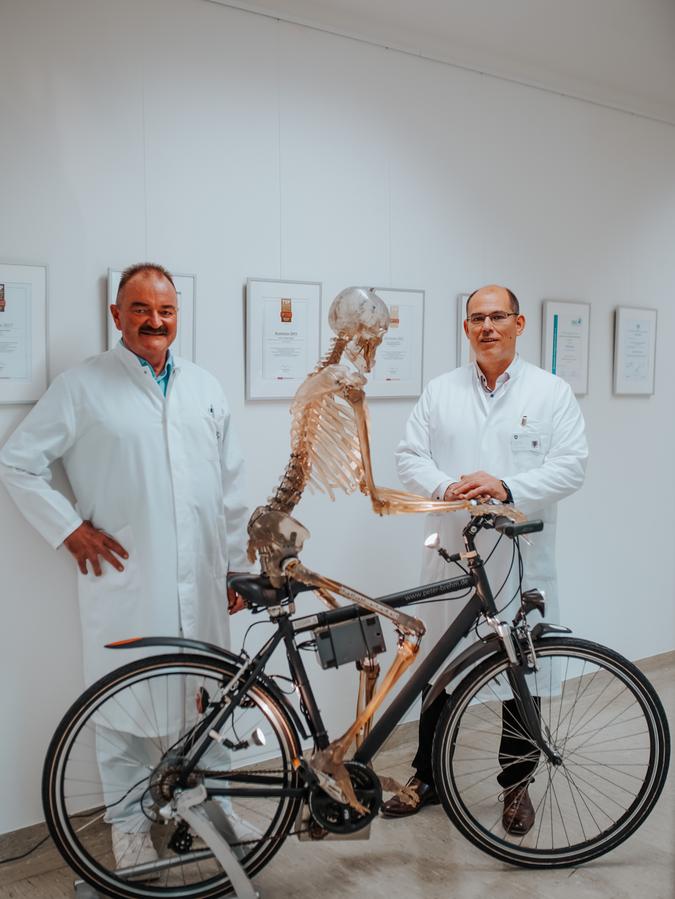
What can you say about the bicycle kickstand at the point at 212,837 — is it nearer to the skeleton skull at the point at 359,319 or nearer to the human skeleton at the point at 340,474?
the human skeleton at the point at 340,474

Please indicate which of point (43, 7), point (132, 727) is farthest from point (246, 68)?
point (132, 727)

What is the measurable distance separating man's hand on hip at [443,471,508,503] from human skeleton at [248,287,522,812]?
19 centimetres

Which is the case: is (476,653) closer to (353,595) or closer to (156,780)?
(353,595)

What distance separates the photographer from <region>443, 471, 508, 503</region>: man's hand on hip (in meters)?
2.54

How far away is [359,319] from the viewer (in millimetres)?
2225

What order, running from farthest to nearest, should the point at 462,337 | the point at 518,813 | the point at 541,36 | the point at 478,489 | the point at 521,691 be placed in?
the point at 541,36 < the point at 462,337 < the point at 518,813 < the point at 478,489 < the point at 521,691

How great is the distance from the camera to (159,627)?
251 centimetres

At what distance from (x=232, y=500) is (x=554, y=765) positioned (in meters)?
1.23

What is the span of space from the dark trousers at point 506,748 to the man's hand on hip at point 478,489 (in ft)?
2.13

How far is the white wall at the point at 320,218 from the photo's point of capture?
2611 millimetres

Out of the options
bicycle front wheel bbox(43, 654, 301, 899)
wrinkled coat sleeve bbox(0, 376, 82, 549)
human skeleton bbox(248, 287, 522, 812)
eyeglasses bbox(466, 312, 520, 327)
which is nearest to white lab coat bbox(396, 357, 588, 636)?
eyeglasses bbox(466, 312, 520, 327)

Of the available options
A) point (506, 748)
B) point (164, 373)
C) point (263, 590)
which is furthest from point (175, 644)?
point (506, 748)

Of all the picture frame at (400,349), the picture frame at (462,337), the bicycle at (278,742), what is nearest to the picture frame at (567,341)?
the picture frame at (462,337)

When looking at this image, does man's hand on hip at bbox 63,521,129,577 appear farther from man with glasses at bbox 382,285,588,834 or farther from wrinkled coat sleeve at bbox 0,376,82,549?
man with glasses at bbox 382,285,588,834
